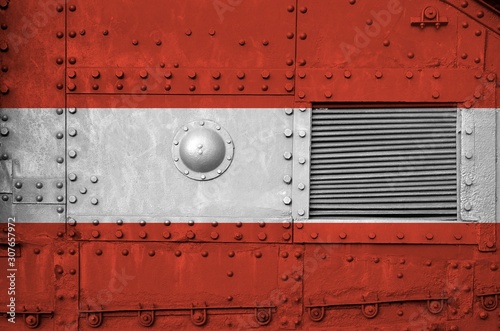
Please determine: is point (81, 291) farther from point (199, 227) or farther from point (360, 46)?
point (360, 46)

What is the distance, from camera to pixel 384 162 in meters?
4.04

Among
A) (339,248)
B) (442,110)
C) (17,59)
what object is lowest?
(339,248)

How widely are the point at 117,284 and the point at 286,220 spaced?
3.80ft

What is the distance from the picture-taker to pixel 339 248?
401 cm

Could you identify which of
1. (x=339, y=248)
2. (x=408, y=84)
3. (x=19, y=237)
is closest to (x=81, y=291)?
(x=19, y=237)

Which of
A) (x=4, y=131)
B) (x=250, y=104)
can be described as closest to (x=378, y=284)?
(x=250, y=104)

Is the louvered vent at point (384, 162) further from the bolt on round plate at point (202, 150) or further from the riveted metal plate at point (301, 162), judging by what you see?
the bolt on round plate at point (202, 150)

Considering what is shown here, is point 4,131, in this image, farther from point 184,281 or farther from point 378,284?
point 378,284

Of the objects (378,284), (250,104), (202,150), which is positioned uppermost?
(250,104)

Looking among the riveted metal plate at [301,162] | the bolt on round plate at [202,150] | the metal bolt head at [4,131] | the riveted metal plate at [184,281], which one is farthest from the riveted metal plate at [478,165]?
the metal bolt head at [4,131]

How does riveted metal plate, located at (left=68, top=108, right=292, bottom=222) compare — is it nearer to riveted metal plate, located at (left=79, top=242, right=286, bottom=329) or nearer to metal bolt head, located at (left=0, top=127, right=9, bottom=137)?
riveted metal plate, located at (left=79, top=242, right=286, bottom=329)

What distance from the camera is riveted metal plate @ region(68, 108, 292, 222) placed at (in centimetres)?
400

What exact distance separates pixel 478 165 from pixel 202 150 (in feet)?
5.73

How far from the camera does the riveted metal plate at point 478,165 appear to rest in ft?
13.1
